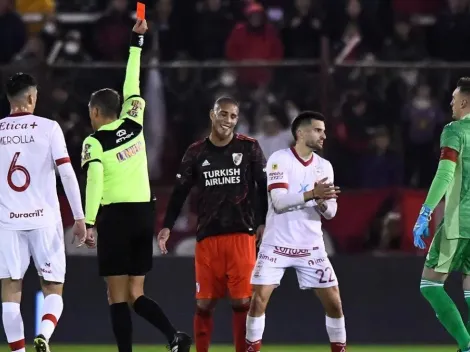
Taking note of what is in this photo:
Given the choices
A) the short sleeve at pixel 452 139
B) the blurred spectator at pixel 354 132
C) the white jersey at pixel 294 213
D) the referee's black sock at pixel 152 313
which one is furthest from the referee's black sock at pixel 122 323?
the blurred spectator at pixel 354 132

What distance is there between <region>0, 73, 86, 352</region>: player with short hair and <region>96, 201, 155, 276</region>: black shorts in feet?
1.12

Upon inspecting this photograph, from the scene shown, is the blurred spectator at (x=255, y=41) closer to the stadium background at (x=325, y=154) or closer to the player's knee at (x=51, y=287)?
the stadium background at (x=325, y=154)

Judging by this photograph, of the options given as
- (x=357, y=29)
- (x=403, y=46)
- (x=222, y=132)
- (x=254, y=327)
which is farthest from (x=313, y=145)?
(x=357, y=29)

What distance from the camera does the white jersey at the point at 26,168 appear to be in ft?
34.2

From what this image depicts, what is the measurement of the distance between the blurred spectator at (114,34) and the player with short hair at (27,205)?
560cm

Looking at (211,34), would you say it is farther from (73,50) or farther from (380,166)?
(380,166)

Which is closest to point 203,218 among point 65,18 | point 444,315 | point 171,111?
point 444,315

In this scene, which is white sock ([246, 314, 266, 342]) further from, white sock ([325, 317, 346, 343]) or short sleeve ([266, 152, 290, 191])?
short sleeve ([266, 152, 290, 191])

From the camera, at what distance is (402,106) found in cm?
1399

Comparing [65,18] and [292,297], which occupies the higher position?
[65,18]

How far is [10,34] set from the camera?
15641 millimetres

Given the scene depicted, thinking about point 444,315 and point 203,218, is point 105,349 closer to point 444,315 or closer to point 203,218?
point 203,218

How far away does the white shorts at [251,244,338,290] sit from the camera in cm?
1053

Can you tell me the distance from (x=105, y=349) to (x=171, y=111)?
272 cm
